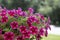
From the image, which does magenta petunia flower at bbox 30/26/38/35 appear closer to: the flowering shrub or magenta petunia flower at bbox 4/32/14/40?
the flowering shrub

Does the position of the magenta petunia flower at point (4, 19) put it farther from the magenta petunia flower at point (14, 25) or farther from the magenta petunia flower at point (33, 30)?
the magenta petunia flower at point (33, 30)

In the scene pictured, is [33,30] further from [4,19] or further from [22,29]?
[4,19]

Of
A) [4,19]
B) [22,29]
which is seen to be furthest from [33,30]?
[4,19]

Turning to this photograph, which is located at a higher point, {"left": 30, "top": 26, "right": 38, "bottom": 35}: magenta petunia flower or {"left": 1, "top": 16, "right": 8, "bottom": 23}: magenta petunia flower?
{"left": 1, "top": 16, "right": 8, "bottom": 23}: magenta petunia flower

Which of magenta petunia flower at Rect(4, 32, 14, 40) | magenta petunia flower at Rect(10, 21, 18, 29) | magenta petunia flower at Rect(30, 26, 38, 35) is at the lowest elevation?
magenta petunia flower at Rect(4, 32, 14, 40)

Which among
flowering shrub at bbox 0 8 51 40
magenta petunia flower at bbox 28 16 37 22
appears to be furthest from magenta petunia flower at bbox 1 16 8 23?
magenta petunia flower at bbox 28 16 37 22

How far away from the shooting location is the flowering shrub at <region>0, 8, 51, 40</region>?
1.03 metres

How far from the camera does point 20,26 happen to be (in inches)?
41.3

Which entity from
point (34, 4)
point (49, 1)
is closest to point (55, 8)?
point (49, 1)

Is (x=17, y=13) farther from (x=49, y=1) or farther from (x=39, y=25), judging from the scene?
(x=49, y=1)

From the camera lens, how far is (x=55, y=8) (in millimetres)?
8188

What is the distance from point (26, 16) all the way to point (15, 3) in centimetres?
548

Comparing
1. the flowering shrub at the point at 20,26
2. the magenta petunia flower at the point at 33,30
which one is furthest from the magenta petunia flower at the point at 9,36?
the magenta petunia flower at the point at 33,30

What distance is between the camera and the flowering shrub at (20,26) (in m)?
1.03
